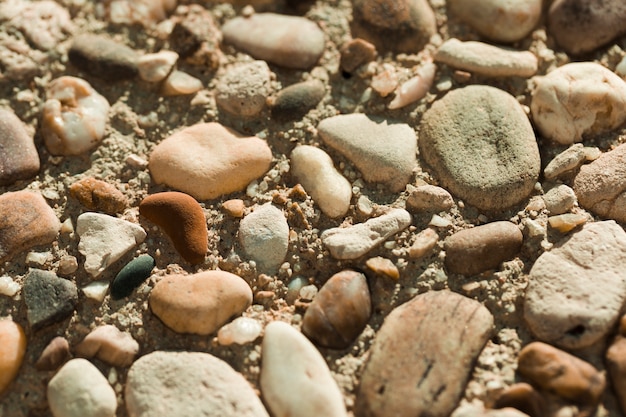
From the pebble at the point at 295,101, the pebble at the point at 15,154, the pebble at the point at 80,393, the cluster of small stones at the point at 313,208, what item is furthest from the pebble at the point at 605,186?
the pebble at the point at 15,154

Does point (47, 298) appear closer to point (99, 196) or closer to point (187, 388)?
point (99, 196)

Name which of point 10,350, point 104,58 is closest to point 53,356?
point 10,350

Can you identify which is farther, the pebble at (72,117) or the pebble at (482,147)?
the pebble at (72,117)

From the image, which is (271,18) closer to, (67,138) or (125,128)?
(125,128)

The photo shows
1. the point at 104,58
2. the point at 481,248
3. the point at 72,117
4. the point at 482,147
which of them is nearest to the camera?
the point at 481,248

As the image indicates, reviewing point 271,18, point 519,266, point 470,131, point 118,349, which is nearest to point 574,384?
point 519,266

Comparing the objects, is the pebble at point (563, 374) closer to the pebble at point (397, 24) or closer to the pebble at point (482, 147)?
the pebble at point (482, 147)

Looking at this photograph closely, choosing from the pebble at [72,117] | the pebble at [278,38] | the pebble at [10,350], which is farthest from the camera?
the pebble at [278,38]
